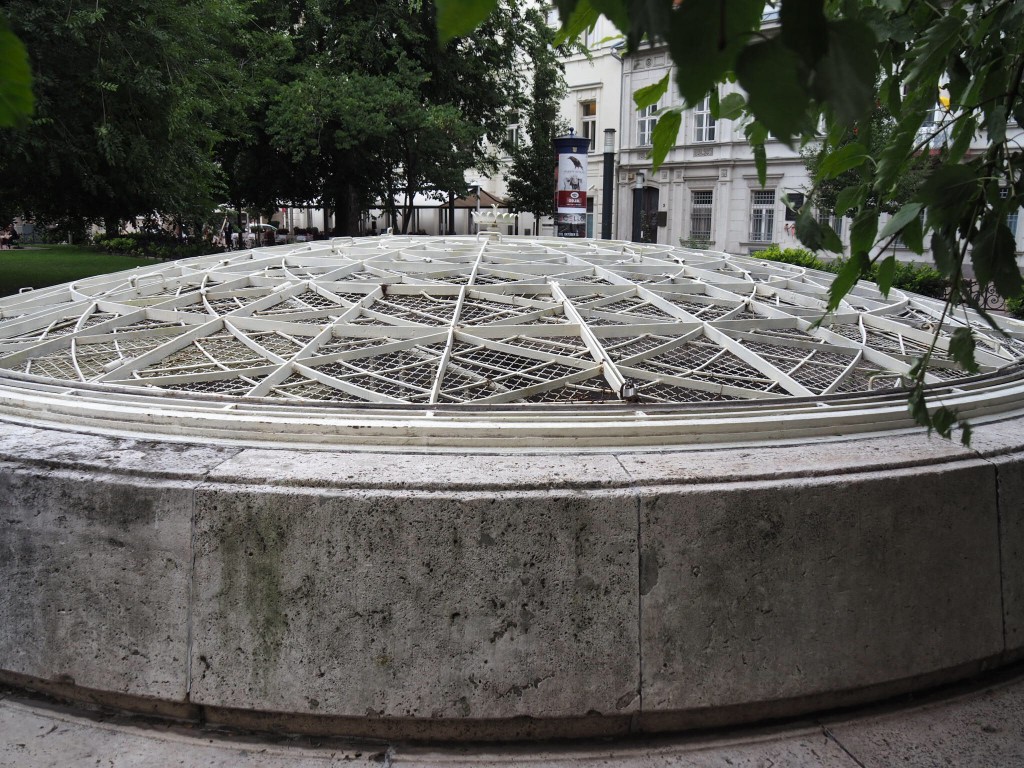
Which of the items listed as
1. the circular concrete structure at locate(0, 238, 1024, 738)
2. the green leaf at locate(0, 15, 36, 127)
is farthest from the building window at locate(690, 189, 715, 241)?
the green leaf at locate(0, 15, 36, 127)

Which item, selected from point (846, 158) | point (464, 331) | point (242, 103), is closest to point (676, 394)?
point (464, 331)

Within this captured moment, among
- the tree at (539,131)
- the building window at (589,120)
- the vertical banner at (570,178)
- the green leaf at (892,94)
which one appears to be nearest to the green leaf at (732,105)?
the green leaf at (892,94)

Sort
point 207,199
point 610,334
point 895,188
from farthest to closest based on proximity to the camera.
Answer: point 207,199 → point 610,334 → point 895,188

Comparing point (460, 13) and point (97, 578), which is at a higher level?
point (460, 13)

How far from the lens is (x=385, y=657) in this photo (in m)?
3.04

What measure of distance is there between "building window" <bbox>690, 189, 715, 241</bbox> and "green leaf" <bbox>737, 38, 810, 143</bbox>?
1437 inches

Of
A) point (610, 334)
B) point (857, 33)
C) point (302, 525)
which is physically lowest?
point (302, 525)

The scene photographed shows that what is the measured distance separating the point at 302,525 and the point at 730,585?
1.60m

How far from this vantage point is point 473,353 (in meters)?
4.71

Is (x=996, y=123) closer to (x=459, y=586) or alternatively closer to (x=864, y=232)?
(x=864, y=232)

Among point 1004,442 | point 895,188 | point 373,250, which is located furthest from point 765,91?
point 373,250

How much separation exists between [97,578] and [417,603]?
48.7 inches

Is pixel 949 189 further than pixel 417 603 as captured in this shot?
No

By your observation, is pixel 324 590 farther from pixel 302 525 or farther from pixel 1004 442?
pixel 1004 442
